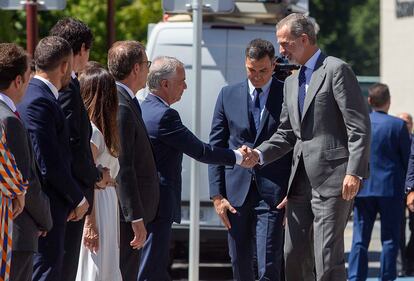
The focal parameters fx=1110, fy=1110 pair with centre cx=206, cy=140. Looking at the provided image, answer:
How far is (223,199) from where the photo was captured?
8867 mm

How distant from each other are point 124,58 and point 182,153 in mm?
889

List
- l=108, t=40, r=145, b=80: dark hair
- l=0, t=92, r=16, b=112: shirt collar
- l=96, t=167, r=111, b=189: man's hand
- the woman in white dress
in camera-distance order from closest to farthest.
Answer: l=0, t=92, r=16, b=112: shirt collar → l=96, t=167, r=111, b=189: man's hand → the woman in white dress → l=108, t=40, r=145, b=80: dark hair

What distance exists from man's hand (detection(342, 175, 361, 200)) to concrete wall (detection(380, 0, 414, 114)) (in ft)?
72.9

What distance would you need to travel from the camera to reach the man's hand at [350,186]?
24.4 ft

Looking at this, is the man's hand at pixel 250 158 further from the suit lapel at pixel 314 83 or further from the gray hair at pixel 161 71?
the gray hair at pixel 161 71

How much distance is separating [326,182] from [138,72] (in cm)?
153

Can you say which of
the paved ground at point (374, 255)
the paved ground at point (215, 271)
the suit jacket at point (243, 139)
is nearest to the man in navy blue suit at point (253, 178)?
the suit jacket at point (243, 139)

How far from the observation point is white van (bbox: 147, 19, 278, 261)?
11.7 metres

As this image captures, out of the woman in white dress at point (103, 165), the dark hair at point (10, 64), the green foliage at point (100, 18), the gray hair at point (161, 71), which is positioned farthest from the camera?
the green foliage at point (100, 18)

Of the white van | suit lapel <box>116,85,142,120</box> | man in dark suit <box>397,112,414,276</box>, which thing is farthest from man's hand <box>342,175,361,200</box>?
man in dark suit <box>397,112,414,276</box>

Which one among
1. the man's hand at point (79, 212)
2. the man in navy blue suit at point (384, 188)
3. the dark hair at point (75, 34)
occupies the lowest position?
the man in navy blue suit at point (384, 188)

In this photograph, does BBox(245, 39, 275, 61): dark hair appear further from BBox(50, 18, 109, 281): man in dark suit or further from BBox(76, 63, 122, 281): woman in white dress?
BBox(50, 18, 109, 281): man in dark suit

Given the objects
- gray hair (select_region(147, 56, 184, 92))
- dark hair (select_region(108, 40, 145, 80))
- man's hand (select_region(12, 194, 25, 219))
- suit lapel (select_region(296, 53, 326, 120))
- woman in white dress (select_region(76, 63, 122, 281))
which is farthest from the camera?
gray hair (select_region(147, 56, 184, 92))

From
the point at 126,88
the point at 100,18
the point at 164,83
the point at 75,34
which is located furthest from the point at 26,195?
the point at 100,18
